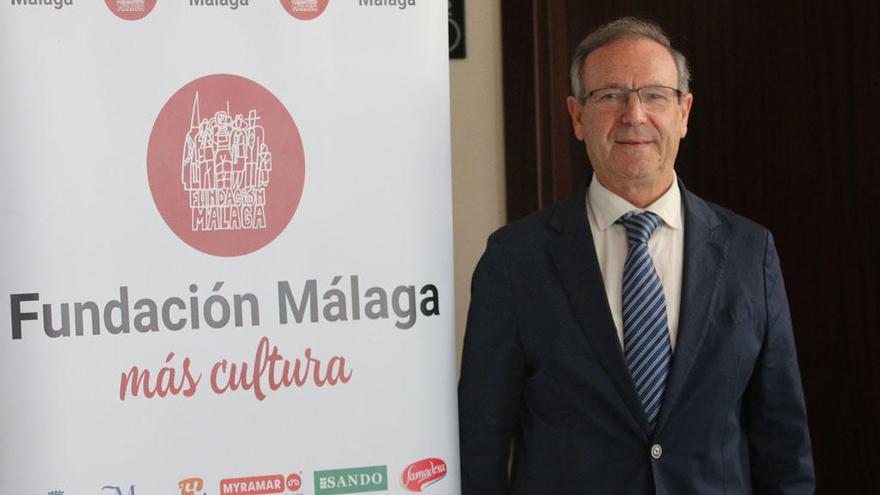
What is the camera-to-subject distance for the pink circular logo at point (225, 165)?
175 centimetres

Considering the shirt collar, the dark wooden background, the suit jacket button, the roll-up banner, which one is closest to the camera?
the roll-up banner

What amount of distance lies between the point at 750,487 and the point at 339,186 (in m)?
0.91

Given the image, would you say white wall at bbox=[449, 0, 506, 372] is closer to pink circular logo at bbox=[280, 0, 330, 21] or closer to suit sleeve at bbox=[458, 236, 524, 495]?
suit sleeve at bbox=[458, 236, 524, 495]

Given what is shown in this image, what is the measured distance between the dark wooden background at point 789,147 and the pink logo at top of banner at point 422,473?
3.36ft

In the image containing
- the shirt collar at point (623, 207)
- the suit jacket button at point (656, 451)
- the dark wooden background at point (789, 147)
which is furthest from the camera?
the dark wooden background at point (789, 147)

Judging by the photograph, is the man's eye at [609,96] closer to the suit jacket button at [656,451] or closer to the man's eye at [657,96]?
the man's eye at [657,96]

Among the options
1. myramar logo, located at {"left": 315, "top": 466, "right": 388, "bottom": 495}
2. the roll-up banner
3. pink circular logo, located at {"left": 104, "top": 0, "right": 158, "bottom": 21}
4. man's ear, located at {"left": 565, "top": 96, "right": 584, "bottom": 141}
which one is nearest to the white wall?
man's ear, located at {"left": 565, "top": 96, "right": 584, "bottom": 141}

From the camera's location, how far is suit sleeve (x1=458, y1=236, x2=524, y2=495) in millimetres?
1927

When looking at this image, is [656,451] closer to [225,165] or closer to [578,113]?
[578,113]

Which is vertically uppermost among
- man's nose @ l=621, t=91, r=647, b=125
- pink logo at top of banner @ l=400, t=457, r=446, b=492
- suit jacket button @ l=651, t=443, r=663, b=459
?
man's nose @ l=621, t=91, r=647, b=125

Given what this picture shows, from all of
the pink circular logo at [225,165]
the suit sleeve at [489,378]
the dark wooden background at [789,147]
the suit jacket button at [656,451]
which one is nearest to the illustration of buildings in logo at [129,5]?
the pink circular logo at [225,165]

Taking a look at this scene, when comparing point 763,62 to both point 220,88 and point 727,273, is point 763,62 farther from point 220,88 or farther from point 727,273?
point 220,88

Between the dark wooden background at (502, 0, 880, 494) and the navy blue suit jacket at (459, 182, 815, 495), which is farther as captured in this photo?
the dark wooden background at (502, 0, 880, 494)

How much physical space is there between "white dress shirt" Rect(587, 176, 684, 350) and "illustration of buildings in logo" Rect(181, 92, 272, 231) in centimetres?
59
